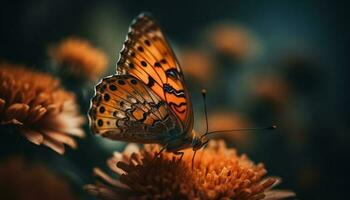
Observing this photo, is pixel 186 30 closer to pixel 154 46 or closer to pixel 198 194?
pixel 154 46

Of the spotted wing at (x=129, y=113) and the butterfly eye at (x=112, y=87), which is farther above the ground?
the butterfly eye at (x=112, y=87)

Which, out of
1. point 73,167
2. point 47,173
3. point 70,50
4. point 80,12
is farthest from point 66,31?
point 47,173

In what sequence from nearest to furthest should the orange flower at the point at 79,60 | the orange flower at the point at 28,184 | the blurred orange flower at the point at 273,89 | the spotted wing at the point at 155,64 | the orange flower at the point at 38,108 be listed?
the orange flower at the point at 28,184
the orange flower at the point at 38,108
the spotted wing at the point at 155,64
the orange flower at the point at 79,60
the blurred orange flower at the point at 273,89

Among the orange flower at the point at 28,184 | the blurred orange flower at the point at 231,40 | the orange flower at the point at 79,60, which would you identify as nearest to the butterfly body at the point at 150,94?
the orange flower at the point at 28,184

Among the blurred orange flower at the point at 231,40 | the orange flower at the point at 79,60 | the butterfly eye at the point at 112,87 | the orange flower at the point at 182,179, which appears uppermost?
the blurred orange flower at the point at 231,40

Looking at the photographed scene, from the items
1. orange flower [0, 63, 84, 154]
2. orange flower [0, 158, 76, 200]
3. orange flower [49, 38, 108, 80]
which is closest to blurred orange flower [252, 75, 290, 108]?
orange flower [49, 38, 108, 80]

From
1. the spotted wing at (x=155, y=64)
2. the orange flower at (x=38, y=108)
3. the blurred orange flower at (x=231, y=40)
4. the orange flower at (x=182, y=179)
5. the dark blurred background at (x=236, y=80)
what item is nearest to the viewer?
the orange flower at (x=182, y=179)

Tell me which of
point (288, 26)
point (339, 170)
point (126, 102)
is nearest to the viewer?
point (126, 102)

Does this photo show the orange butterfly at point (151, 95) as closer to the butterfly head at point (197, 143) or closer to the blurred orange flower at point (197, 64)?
the butterfly head at point (197, 143)
